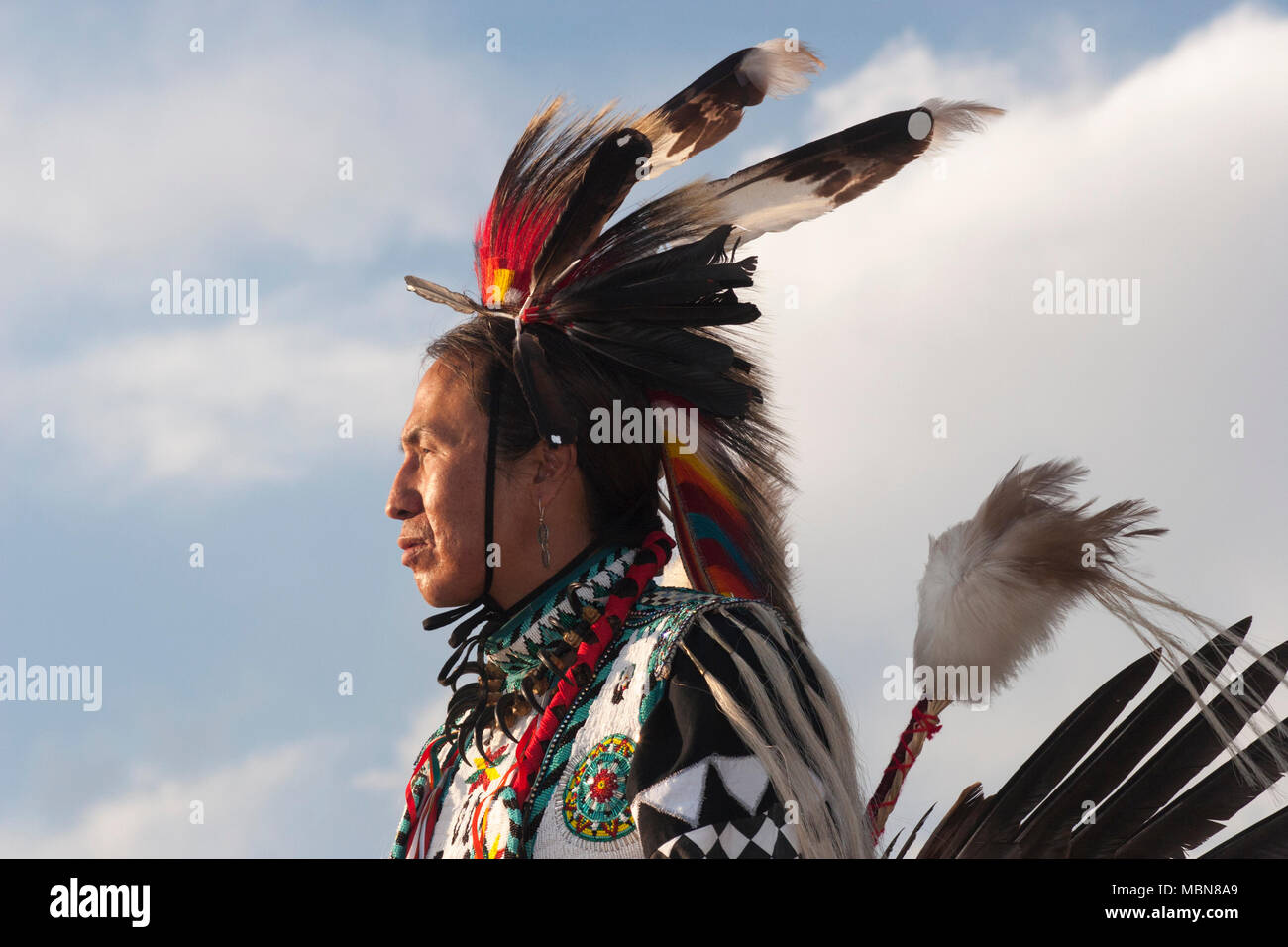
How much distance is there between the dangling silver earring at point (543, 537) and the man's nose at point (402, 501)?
1.03 ft

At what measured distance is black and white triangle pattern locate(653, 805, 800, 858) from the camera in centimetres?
281

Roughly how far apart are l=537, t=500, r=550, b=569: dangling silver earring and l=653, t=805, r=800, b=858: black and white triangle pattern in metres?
0.96

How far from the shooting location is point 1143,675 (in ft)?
15.1

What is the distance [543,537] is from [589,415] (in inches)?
13.4

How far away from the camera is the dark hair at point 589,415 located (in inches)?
144

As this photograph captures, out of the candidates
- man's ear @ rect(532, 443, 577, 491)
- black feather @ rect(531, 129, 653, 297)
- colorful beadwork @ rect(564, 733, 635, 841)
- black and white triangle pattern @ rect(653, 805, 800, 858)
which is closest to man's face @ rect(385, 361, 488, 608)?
man's ear @ rect(532, 443, 577, 491)

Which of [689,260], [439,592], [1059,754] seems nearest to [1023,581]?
[1059,754]

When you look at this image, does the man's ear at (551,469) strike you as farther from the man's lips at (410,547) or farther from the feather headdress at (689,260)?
the man's lips at (410,547)

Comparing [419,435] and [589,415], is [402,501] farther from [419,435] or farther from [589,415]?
[589,415]

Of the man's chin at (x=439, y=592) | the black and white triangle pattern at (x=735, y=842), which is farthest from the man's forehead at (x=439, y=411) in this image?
the black and white triangle pattern at (x=735, y=842)

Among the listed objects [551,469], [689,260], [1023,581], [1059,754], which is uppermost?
[689,260]

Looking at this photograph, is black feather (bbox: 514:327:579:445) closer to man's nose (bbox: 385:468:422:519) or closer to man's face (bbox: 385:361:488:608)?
man's face (bbox: 385:361:488:608)

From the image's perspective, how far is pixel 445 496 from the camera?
3.57 meters
